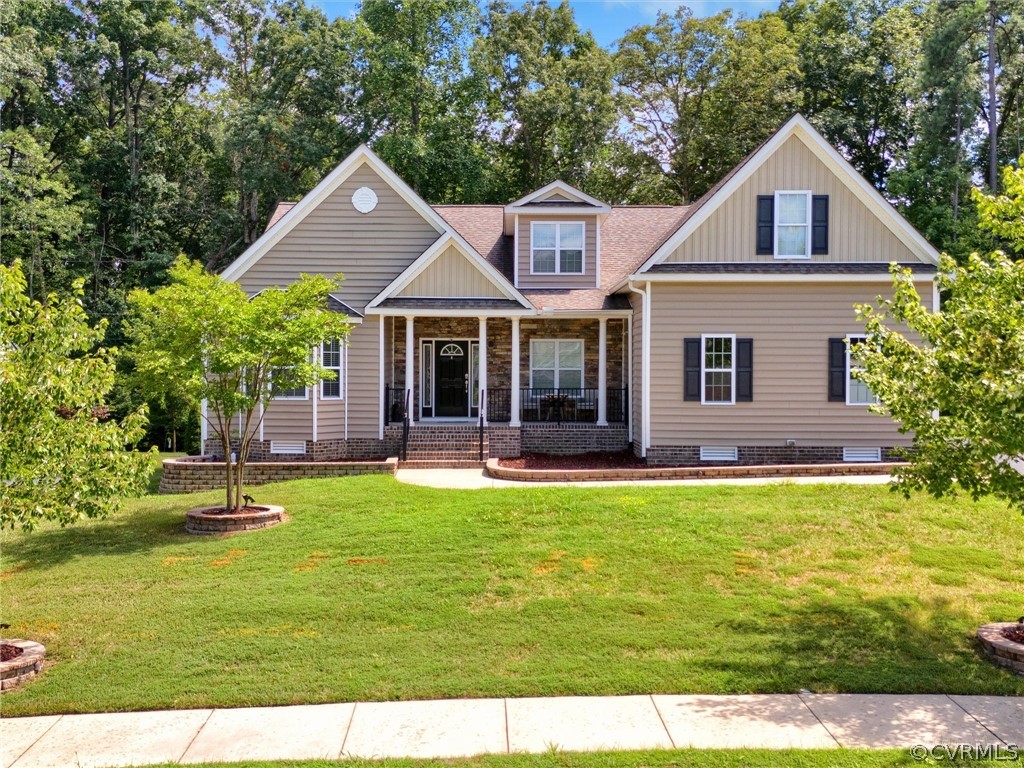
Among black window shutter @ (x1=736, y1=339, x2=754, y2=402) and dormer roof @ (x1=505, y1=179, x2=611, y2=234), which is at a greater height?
dormer roof @ (x1=505, y1=179, x2=611, y2=234)

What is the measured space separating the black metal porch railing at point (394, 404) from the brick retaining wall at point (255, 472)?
302 cm

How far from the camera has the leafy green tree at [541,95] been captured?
33.9 m

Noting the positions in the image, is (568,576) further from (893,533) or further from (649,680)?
(893,533)

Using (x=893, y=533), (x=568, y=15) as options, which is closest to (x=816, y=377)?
(x=893, y=533)

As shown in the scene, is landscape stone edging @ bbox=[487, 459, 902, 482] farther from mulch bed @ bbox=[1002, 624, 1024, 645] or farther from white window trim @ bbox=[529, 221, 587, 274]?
white window trim @ bbox=[529, 221, 587, 274]

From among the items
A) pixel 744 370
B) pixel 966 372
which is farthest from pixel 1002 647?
pixel 744 370

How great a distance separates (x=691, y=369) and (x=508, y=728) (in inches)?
462

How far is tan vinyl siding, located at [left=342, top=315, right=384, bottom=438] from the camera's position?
17.7 m

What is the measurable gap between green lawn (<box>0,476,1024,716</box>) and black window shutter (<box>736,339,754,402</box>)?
456 centimetres

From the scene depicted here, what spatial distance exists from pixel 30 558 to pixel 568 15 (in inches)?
1334

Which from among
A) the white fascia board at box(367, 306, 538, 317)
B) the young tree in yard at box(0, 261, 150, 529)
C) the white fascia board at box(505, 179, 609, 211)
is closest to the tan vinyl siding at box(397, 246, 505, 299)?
the white fascia board at box(367, 306, 538, 317)

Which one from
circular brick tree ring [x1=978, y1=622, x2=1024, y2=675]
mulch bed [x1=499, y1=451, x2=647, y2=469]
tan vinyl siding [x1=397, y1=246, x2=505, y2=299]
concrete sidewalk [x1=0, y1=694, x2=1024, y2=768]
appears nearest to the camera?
concrete sidewalk [x1=0, y1=694, x2=1024, y2=768]

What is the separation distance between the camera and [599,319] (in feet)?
62.1

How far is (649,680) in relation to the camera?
6.45 m
